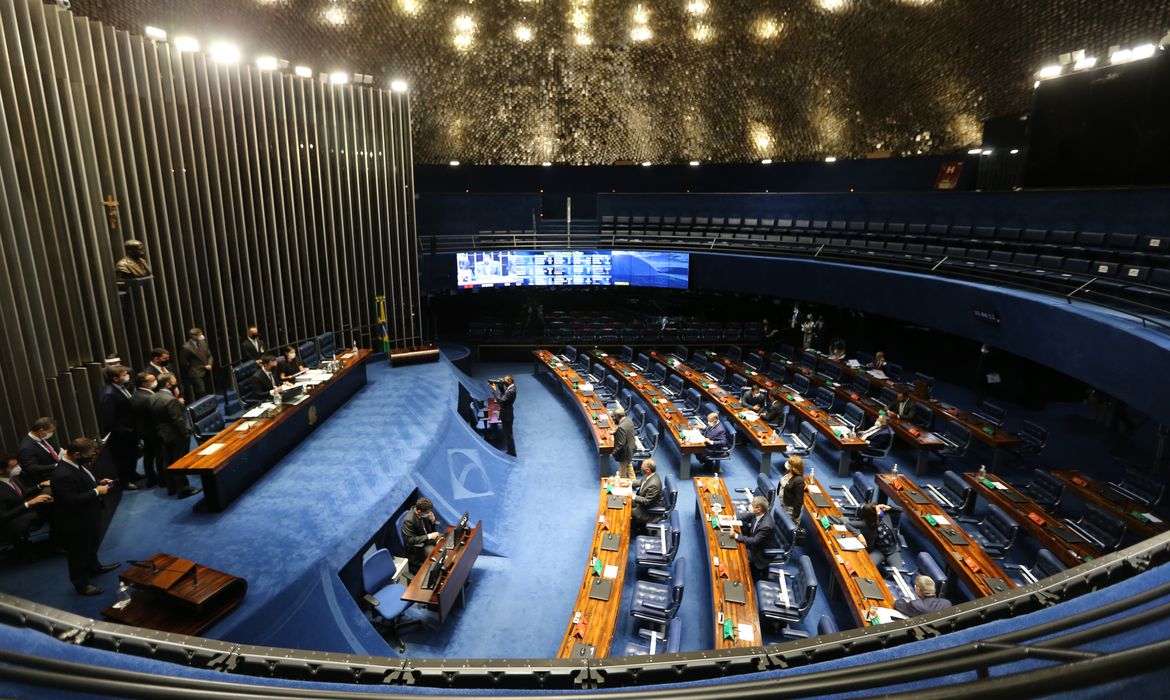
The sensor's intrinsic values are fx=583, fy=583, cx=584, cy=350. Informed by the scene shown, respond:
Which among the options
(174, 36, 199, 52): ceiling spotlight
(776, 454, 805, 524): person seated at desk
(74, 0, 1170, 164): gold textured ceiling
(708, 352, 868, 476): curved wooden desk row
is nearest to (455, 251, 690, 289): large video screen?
(708, 352, 868, 476): curved wooden desk row

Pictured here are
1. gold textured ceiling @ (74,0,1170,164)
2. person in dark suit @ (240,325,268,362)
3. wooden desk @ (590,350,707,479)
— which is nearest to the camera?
person in dark suit @ (240,325,268,362)

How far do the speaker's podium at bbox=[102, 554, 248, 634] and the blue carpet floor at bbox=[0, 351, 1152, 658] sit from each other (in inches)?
7.4

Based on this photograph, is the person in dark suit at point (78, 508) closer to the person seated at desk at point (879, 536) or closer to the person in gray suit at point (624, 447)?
the person in gray suit at point (624, 447)

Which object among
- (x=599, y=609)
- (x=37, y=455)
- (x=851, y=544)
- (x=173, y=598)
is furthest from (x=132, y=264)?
(x=851, y=544)

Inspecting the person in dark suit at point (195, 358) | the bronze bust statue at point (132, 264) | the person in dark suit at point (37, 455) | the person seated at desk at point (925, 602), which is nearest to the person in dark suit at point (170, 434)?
the person in dark suit at point (37, 455)

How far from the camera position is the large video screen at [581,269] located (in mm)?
16828

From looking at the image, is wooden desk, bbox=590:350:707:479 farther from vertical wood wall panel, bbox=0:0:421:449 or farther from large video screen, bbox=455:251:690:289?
vertical wood wall panel, bbox=0:0:421:449

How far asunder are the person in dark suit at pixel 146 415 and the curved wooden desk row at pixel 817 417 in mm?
9891

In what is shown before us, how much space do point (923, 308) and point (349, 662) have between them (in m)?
12.3

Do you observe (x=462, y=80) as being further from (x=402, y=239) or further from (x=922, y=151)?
(x=922, y=151)

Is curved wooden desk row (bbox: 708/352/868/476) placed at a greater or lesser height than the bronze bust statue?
lesser

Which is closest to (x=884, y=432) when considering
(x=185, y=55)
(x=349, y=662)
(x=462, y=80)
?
(x=349, y=662)

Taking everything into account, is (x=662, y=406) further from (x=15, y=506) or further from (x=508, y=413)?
(x=15, y=506)

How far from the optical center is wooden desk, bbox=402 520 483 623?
6090mm
